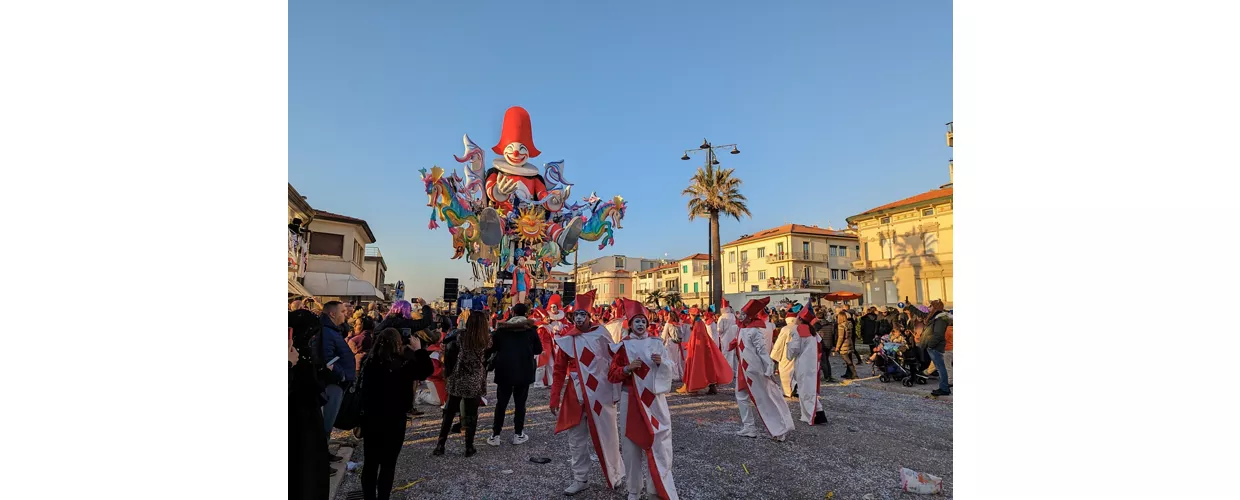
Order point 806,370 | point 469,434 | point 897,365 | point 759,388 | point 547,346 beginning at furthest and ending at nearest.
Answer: point 897,365 < point 547,346 < point 806,370 < point 759,388 < point 469,434

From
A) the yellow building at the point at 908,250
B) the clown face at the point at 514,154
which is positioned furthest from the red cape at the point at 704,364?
Result: the yellow building at the point at 908,250

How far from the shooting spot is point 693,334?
10594 mm

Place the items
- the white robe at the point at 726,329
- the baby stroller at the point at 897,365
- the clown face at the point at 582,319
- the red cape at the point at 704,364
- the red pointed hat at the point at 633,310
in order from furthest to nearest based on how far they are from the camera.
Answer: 1. the baby stroller at the point at 897,365
2. the white robe at the point at 726,329
3. the red cape at the point at 704,364
4. the clown face at the point at 582,319
5. the red pointed hat at the point at 633,310

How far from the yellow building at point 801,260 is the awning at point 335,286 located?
1438 inches

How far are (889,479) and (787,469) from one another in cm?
98

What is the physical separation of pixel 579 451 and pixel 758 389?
9.79ft

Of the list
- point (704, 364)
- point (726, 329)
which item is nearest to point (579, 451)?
point (704, 364)

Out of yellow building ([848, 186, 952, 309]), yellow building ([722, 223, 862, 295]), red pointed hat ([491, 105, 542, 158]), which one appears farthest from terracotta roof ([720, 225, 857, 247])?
red pointed hat ([491, 105, 542, 158])

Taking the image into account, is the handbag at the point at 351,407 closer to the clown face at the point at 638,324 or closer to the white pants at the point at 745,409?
the clown face at the point at 638,324

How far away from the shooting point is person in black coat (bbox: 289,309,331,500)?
3025 millimetres

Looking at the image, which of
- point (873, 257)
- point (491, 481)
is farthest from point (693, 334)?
point (873, 257)

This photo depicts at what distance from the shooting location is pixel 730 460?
5930mm

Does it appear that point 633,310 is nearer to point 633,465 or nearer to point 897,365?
point 633,465

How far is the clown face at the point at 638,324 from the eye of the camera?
4.89 m
